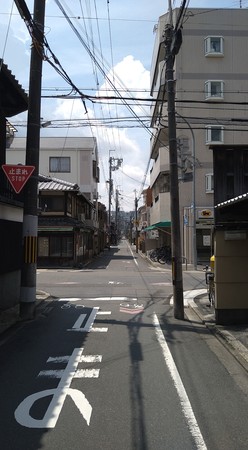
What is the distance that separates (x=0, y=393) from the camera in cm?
605

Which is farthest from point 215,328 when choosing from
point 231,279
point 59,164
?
point 59,164

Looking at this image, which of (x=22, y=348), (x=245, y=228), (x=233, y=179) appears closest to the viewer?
(x=22, y=348)

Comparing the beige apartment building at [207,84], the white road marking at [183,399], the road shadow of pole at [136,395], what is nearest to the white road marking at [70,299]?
the road shadow of pole at [136,395]

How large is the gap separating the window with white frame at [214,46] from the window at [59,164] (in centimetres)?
2092

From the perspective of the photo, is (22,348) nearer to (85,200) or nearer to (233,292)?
(233,292)

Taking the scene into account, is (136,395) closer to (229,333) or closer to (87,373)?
(87,373)

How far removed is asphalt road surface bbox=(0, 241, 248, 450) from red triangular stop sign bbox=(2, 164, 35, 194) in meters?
3.34

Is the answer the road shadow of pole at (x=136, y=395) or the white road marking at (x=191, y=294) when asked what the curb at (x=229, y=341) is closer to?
the road shadow of pole at (x=136, y=395)

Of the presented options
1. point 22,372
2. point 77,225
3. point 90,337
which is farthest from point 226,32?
point 22,372

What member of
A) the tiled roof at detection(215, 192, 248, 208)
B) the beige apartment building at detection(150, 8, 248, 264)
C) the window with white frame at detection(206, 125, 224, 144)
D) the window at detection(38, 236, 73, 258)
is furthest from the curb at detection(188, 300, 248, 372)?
the window with white frame at detection(206, 125, 224, 144)

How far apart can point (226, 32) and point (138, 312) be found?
2894 centimetres

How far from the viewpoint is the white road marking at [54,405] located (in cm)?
502

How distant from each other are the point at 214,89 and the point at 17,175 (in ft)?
89.2

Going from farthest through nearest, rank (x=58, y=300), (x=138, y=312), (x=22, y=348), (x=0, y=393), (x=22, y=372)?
(x=58, y=300), (x=138, y=312), (x=22, y=348), (x=22, y=372), (x=0, y=393)
